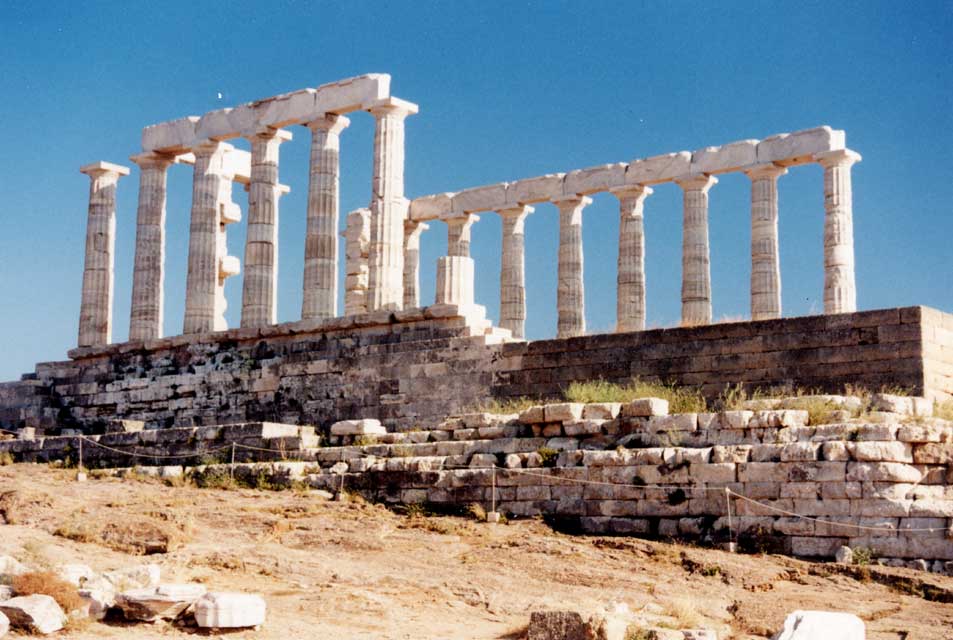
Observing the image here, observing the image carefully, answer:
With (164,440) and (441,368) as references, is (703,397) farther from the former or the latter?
(164,440)

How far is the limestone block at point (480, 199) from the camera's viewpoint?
37.4 metres

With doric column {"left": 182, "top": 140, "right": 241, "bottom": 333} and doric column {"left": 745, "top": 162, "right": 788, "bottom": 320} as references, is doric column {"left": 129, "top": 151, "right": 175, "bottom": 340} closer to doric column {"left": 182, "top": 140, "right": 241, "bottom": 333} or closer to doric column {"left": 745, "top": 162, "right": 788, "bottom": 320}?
doric column {"left": 182, "top": 140, "right": 241, "bottom": 333}

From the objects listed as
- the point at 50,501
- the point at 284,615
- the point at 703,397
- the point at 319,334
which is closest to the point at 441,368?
the point at 319,334

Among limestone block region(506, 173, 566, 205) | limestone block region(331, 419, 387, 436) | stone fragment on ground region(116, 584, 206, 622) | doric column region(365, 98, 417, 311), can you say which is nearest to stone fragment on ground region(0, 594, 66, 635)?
stone fragment on ground region(116, 584, 206, 622)

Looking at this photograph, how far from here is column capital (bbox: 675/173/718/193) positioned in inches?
1334

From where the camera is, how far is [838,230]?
1266 inches

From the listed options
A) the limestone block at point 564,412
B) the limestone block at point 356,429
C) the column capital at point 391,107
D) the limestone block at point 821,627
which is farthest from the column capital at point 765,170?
the limestone block at point 821,627

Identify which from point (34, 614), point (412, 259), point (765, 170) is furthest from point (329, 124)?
point (34, 614)

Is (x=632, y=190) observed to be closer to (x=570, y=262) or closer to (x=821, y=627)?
(x=570, y=262)

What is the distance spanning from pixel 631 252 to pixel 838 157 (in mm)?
5942

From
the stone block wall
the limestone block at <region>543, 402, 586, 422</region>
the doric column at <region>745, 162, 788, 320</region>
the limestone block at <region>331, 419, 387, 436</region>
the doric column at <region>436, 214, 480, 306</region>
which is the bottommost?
the limestone block at <region>331, 419, 387, 436</region>

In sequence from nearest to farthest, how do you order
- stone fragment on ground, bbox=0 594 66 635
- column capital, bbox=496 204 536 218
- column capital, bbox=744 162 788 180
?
stone fragment on ground, bbox=0 594 66 635 < column capital, bbox=744 162 788 180 < column capital, bbox=496 204 536 218

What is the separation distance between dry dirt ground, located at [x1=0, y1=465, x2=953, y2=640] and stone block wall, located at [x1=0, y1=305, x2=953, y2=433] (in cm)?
577

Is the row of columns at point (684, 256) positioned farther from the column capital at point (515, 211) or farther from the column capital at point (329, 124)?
Answer: the column capital at point (329, 124)
